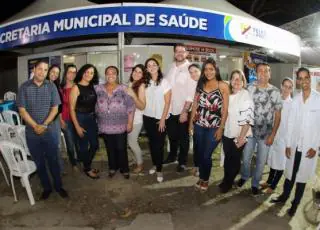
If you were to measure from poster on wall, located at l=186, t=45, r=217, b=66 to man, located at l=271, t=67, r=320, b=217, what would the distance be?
4876 mm

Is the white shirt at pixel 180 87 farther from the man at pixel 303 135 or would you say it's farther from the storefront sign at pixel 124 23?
the man at pixel 303 135

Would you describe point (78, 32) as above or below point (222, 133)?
above

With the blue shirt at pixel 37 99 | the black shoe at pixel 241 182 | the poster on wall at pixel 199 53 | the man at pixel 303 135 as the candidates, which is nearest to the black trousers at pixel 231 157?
the black shoe at pixel 241 182

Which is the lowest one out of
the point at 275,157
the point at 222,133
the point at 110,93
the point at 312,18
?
the point at 275,157

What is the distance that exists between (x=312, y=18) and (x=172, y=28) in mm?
5239

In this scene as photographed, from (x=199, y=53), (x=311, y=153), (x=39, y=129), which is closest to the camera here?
(x=311, y=153)

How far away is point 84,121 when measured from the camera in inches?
186

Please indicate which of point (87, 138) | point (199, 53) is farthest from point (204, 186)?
point (199, 53)

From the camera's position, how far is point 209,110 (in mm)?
4262

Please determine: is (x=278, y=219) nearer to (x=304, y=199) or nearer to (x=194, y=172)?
(x=304, y=199)

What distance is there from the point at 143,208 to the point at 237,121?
170cm

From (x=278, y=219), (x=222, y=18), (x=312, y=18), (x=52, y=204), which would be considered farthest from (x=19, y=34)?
(x=312, y=18)

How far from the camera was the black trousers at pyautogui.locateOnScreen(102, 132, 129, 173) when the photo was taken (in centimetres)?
473

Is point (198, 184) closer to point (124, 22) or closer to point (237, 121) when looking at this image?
point (237, 121)
